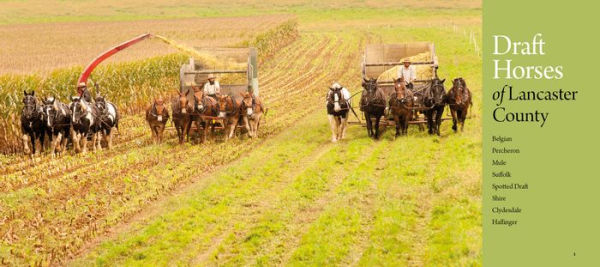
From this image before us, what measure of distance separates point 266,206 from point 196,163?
4.89m

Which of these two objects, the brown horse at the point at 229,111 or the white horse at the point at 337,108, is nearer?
the white horse at the point at 337,108

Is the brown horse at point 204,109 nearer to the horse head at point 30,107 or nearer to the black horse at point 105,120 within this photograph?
the black horse at point 105,120

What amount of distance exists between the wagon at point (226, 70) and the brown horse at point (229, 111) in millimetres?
458

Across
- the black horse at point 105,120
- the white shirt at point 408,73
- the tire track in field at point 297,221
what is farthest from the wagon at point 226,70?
the tire track in field at point 297,221

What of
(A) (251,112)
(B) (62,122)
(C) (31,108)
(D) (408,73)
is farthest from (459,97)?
(C) (31,108)

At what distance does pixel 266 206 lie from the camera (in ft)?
50.0

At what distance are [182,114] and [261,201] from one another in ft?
24.2

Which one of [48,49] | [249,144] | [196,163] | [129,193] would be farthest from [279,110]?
[48,49]

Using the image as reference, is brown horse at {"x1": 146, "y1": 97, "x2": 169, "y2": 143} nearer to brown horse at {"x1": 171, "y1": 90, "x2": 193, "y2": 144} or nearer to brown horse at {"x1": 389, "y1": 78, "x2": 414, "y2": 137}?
brown horse at {"x1": 171, "y1": 90, "x2": 193, "y2": 144}

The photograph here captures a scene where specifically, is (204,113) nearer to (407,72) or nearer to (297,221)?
(407,72)

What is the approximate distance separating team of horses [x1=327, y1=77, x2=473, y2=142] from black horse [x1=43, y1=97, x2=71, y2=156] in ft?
25.0

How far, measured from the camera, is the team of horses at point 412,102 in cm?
2120

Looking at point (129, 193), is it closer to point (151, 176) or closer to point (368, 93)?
point (151, 176)

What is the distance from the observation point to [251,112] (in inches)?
897
